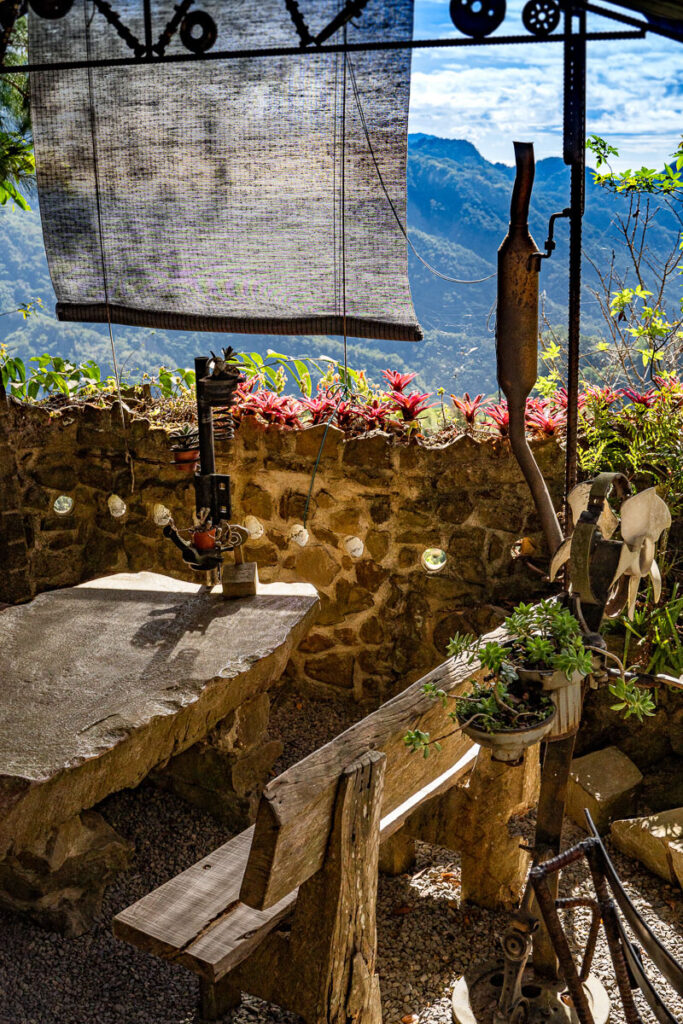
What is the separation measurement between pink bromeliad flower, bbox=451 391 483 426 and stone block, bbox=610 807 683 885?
69.3 inches

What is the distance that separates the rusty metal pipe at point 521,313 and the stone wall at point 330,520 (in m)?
1.20

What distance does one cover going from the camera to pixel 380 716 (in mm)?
2129

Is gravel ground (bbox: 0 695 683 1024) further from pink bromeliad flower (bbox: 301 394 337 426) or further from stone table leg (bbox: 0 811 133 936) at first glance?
pink bromeliad flower (bbox: 301 394 337 426)

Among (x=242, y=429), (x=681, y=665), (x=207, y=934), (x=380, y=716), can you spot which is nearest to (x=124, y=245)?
(x=242, y=429)

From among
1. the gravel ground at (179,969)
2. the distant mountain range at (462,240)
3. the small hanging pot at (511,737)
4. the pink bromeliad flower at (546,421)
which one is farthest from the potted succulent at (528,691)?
the distant mountain range at (462,240)

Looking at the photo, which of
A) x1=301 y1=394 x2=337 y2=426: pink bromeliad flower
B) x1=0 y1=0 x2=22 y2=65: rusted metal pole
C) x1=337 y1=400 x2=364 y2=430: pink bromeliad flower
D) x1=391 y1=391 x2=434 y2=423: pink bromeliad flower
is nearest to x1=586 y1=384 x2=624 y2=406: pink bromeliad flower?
x1=391 y1=391 x2=434 y2=423: pink bromeliad flower

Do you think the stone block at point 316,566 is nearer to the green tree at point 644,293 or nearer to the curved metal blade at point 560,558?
the green tree at point 644,293

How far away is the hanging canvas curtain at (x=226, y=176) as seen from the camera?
121 inches

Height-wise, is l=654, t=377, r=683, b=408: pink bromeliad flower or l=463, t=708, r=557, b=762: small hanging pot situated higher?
l=654, t=377, r=683, b=408: pink bromeliad flower

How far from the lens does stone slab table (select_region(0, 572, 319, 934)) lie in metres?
2.07

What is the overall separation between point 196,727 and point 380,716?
612 millimetres

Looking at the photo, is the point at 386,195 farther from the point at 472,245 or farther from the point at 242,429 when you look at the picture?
the point at 472,245

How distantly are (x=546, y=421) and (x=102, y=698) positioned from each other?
7.26 ft

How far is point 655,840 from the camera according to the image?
124 inches
